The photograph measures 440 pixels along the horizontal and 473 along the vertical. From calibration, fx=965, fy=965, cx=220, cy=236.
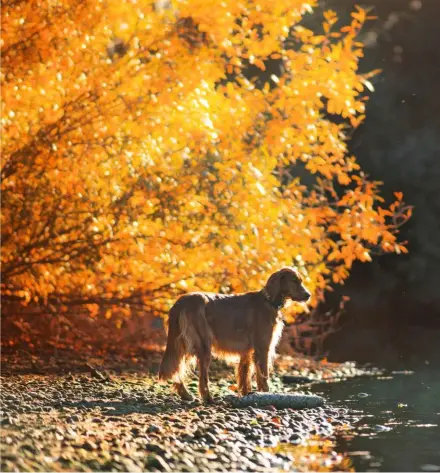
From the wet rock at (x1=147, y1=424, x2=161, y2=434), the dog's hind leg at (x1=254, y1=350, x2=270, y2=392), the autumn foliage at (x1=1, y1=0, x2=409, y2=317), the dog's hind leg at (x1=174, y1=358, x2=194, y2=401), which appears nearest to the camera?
the wet rock at (x1=147, y1=424, x2=161, y2=434)

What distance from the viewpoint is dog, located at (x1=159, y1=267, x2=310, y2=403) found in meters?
11.6

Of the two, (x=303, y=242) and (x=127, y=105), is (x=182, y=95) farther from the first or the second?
(x=303, y=242)

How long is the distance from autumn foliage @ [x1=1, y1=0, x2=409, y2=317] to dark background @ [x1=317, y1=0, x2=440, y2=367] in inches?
448

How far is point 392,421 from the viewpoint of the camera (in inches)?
447

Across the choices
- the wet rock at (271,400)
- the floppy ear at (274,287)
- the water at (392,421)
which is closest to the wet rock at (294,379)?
the water at (392,421)

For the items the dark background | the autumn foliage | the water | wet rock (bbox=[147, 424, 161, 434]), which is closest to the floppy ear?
the autumn foliage

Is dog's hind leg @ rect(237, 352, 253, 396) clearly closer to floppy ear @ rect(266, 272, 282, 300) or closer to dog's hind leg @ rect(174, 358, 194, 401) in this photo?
dog's hind leg @ rect(174, 358, 194, 401)

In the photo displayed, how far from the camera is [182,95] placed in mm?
12000

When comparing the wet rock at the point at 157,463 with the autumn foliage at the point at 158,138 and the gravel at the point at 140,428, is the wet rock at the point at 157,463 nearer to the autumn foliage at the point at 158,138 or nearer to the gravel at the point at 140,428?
the gravel at the point at 140,428

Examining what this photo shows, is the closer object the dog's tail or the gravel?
the gravel

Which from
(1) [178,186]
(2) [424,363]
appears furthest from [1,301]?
(2) [424,363]

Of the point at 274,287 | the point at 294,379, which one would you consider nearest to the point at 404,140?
the point at 294,379

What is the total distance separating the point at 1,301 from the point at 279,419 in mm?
6093

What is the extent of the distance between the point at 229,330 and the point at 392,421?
7.34ft
